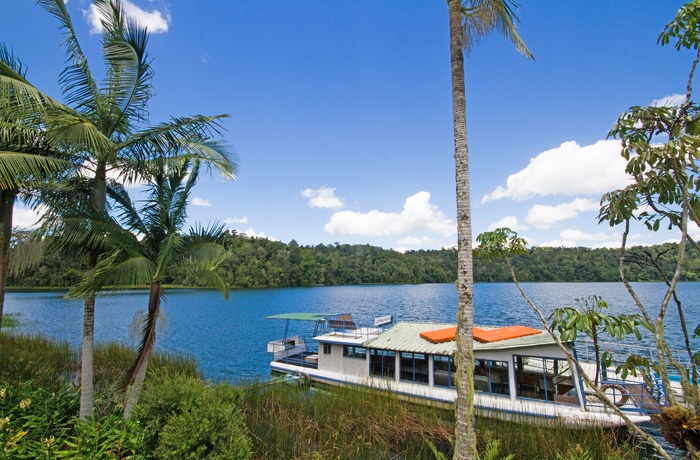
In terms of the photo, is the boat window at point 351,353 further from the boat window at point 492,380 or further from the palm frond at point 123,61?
the palm frond at point 123,61

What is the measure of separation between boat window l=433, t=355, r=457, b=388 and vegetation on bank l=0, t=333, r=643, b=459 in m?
1.04

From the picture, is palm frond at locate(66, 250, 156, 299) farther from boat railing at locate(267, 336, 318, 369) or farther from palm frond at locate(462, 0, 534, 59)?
boat railing at locate(267, 336, 318, 369)

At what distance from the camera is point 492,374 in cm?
994

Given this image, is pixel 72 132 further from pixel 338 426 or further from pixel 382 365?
pixel 382 365

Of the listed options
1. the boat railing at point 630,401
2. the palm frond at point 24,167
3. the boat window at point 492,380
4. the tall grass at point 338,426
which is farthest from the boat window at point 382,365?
the palm frond at point 24,167

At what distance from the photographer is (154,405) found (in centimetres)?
496

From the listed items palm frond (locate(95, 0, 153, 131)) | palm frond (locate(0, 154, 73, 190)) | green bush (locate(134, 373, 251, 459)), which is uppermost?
palm frond (locate(95, 0, 153, 131))

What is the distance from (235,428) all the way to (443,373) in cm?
754

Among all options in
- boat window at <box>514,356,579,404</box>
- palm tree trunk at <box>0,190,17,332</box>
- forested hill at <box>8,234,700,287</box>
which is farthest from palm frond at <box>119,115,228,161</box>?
forested hill at <box>8,234,700,287</box>

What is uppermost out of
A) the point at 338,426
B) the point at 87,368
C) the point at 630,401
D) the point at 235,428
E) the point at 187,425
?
the point at 87,368

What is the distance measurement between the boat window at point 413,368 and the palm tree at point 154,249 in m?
7.10

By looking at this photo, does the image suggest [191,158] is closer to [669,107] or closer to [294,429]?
[294,429]

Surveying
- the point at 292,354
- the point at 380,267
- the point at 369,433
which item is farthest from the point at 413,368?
the point at 380,267

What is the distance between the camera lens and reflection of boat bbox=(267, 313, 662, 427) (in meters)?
8.17
